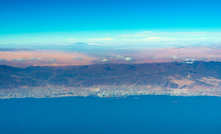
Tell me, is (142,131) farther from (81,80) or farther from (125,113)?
(81,80)

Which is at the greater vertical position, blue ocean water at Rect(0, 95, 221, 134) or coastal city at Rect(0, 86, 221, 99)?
coastal city at Rect(0, 86, 221, 99)

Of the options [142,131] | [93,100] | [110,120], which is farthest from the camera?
[93,100]

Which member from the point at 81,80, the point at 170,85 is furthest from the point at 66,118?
the point at 170,85

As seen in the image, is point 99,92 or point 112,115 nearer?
point 112,115

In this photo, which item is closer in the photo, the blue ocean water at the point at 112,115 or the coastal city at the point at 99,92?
the blue ocean water at the point at 112,115

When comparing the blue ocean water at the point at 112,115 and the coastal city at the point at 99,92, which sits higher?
the coastal city at the point at 99,92

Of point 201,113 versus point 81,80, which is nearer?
point 201,113

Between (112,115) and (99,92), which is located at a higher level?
(99,92)

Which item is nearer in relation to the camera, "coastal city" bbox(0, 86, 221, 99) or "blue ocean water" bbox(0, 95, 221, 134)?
"blue ocean water" bbox(0, 95, 221, 134)
